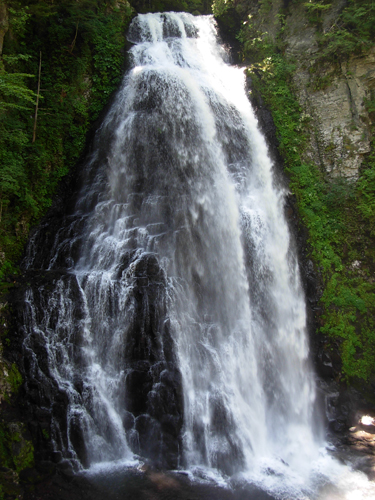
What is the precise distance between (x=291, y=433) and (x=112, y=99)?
42.4 ft

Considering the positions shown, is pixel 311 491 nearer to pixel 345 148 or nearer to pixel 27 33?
pixel 345 148

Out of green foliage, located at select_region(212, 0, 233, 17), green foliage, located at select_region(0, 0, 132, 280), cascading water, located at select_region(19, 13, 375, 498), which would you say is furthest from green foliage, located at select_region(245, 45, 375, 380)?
green foliage, located at select_region(0, 0, 132, 280)

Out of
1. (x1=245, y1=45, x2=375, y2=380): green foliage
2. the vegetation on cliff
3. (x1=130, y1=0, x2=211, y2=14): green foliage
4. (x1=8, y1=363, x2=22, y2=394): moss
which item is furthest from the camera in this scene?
(x1=130, y1=0, x2=211, y2=14): green foliage

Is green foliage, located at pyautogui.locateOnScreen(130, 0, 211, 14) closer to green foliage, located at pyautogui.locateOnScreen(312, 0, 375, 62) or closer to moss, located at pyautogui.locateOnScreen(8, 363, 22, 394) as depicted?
green foliage, located at pyautogui.locateOnScreen(312, 0, 375, 62)

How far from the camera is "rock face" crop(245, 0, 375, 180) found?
1173 cm

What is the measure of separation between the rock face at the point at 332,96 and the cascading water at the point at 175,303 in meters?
2.33

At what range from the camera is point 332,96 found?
1241cm

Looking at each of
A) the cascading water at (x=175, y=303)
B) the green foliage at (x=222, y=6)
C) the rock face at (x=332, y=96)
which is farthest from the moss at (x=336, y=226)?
the green foliage at (x=222, y=6)

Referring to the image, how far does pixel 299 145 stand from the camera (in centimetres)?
1230

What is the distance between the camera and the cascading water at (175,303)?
7242mm

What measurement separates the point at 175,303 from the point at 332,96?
10.3m

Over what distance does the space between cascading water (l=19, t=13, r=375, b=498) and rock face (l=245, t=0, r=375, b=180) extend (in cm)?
233

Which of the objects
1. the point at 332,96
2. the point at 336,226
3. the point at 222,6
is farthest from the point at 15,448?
the point at 222,6

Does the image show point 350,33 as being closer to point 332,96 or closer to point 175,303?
point 332,96
